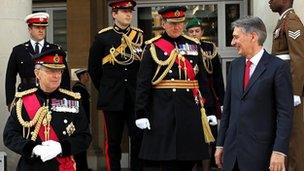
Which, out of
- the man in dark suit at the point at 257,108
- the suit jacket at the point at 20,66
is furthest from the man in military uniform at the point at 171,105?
the suit jacket at the point at 20,66

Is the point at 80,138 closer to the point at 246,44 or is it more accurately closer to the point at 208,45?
the point at 246,44

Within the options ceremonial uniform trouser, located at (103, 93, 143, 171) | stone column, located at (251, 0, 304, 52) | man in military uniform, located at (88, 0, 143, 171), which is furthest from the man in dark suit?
stone column, located at (251, 0, 304, 52)

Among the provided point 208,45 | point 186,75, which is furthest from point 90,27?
point 186,75

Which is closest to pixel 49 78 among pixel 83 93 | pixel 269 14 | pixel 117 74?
pixel 117 74

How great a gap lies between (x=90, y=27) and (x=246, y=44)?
Result: 6027mm

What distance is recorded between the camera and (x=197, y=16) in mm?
11281

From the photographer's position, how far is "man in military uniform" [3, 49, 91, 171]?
4773 millimetres

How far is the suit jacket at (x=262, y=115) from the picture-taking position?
4848 millimetres

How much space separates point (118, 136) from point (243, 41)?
2577 millimetres

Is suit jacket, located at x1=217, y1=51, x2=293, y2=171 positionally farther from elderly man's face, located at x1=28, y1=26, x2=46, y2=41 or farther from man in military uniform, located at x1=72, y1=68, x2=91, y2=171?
man in military uniform, located at x1=72, y1=68, x2=91, y2=171

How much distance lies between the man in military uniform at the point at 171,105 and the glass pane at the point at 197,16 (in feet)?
16.1

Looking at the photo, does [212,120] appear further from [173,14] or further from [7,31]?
[7,31]

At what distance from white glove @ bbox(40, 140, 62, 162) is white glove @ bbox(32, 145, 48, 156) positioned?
2cm

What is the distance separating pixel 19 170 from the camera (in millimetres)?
4914
